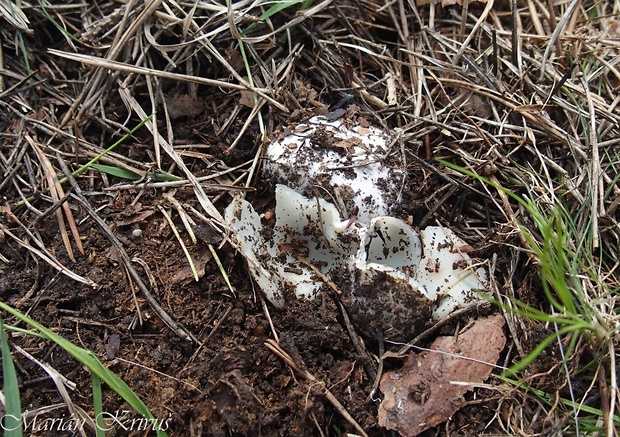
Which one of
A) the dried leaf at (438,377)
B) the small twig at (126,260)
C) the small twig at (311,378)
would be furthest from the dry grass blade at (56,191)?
the dried leaf at (438,377)

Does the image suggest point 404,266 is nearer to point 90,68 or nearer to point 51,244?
point 51,244

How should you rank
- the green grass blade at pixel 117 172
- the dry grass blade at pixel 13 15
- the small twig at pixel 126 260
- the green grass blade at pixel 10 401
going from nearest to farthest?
the green grass blade at pixel 10 401 < the small twig at pixel 126 260 < the green grass blade at pixel 117 172 < the dry grass blade at pixel 13 15

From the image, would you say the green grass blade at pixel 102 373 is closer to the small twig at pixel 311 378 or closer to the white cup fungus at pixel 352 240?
the small twig at pixel 311 378

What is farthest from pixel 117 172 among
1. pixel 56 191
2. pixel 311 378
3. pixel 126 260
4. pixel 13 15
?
pixel 311 378

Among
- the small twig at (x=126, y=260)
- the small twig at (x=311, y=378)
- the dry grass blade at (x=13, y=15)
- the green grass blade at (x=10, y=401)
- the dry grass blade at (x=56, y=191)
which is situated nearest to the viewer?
the green grass blade at (x=10, y=401)

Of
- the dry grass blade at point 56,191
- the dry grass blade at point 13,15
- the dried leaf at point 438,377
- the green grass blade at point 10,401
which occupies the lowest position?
the dried leaf at point 438,377

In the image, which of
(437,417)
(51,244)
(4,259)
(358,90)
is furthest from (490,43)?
(4,259)
